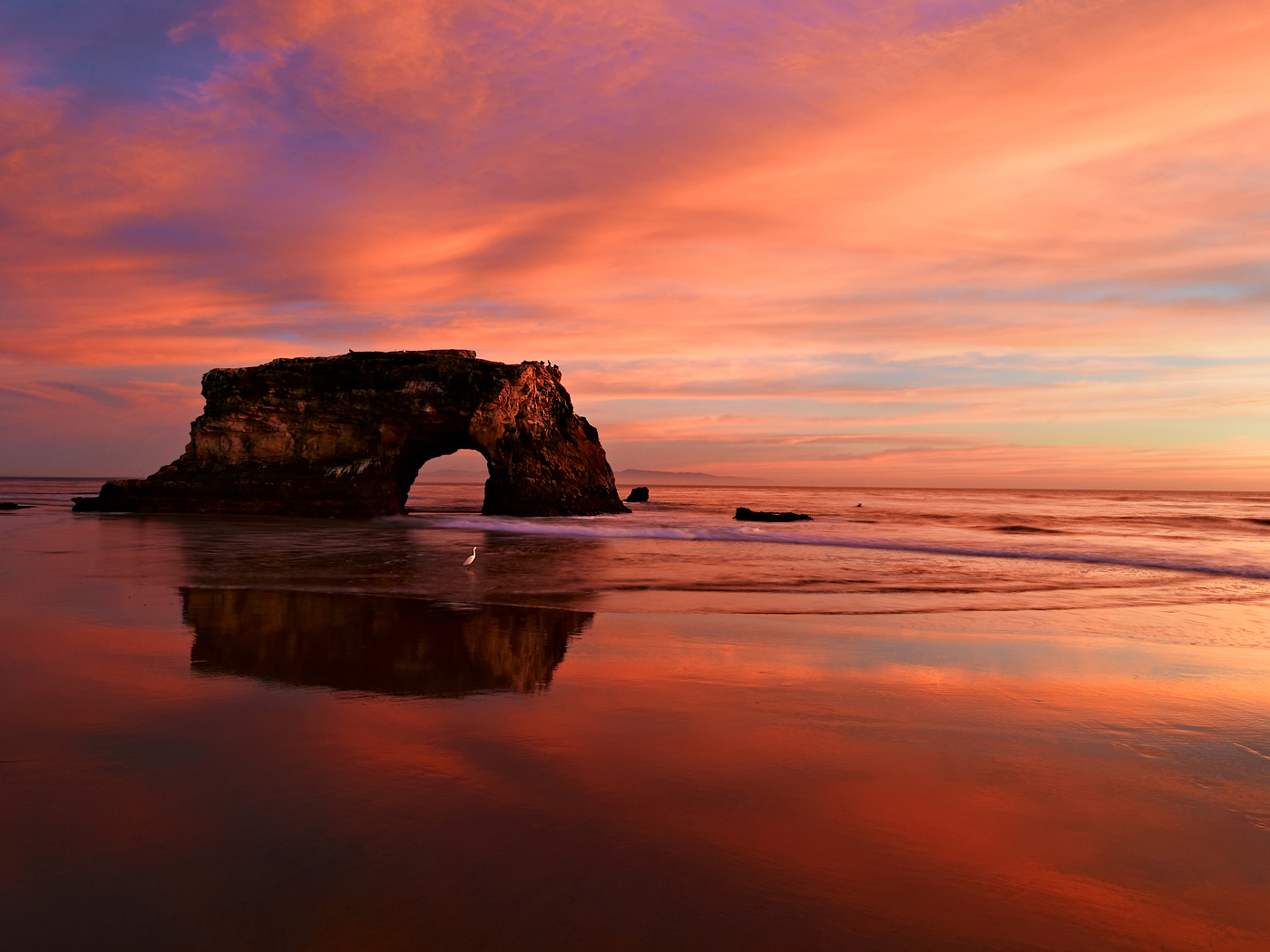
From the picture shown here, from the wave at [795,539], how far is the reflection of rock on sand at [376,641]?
10750mm

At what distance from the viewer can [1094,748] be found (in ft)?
11.7

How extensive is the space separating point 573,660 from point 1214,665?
4.58m

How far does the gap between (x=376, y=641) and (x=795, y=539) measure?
1343cm

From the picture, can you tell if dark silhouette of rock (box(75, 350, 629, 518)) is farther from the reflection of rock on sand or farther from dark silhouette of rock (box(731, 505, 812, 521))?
the reflection of rock on sand

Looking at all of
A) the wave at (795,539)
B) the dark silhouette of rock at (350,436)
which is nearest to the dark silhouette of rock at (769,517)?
the wave at (795,539)

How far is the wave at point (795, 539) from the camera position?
13.0 meters

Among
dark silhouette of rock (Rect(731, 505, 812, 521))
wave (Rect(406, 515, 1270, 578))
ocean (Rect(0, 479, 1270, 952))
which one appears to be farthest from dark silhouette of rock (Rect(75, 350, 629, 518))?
ocean (Rect(0, 479, 1270, 952))

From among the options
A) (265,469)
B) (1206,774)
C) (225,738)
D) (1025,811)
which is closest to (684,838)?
(1025,811)

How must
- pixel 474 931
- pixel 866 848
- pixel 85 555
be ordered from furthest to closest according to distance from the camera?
1. pixel 85 555
2. pixel 866 848
3. pixel 474 931

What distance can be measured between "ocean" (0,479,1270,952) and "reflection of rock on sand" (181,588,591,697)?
5 centimetres

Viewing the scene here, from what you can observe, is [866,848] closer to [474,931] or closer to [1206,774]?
[474,931]

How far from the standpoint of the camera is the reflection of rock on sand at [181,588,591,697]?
4586mm

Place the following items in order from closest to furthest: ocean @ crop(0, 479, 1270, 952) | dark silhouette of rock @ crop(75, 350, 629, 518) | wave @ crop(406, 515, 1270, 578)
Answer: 1. ocean @ crop(0, 479, 1270, 952)
2. wave @ crop(406, 515, 1270, 578)
3. dark silhouette of rock @ crop(75, 350, 629, 518)

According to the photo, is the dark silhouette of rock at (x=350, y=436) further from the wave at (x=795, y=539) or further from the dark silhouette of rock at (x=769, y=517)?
the dark silhouette of rock at (x=769, y=517)
